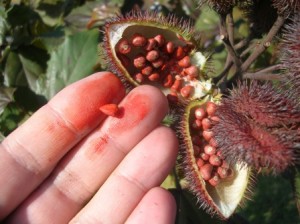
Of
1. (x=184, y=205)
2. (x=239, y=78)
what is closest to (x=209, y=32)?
(x=239, y=78)

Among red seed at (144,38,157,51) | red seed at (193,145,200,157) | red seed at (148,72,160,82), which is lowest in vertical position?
red seed at (193,145,200,157)

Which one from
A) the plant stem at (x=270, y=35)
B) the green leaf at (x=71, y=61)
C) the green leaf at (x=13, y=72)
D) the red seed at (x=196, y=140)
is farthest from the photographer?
the green leaf at (x=13, y=72)

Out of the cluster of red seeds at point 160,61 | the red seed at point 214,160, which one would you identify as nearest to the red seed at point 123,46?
the cluster of red seeds at point 160,61

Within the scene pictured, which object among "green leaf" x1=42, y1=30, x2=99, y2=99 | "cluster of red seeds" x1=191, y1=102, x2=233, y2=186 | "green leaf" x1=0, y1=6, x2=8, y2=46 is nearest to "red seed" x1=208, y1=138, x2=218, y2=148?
"cluster of red seeds" x1=191, y1=102, x2=233, y2=186

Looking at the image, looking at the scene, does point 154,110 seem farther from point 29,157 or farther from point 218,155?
point 29,157

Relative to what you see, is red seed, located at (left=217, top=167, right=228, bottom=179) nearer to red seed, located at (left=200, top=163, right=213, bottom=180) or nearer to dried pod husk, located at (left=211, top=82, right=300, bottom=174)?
red seed, located at (left=200, top=163, right=213, bottom=180)

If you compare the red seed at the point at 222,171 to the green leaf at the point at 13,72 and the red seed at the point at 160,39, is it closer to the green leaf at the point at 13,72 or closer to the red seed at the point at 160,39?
the red seed at the point at 160,39

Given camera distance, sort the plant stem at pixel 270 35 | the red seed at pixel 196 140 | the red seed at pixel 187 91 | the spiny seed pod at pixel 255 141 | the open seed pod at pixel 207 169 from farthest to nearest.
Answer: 1. the red seed at pixel 187 91
2. the red seed at pixel 196 140
3. the open seed pod at pixel 207 169
4. the plant stem at pixel 270 35
5. the spiny seed pod at pixel 255 141
